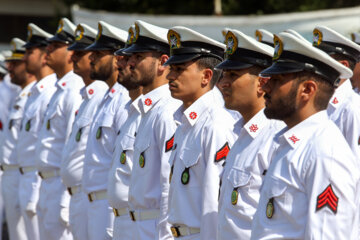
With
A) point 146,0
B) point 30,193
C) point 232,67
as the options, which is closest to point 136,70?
point 232,67

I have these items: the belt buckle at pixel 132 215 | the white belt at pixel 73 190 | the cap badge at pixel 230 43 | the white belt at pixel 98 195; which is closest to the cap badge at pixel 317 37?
the cap badge at pixel 230 43

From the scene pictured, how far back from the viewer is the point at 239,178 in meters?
5.05

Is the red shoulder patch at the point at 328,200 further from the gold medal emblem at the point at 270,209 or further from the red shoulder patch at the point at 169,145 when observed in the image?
the red shoulder patch at the point at 169,145

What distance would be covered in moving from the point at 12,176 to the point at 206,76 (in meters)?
5.32

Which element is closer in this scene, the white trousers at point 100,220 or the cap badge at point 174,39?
the cap badge at point 174,39

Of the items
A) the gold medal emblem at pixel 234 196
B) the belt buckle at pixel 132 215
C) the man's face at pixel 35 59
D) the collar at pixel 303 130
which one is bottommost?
the belt buckle at pixel 132 215

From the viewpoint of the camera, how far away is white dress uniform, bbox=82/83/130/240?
739 cm

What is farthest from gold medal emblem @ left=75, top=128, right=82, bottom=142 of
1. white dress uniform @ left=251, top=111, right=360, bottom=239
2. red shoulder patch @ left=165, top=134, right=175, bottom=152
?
white dress uniform @ left=251, top=111, right=360, bottom=239

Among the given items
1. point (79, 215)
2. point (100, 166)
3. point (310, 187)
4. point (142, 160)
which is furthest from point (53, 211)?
point (310, 187)

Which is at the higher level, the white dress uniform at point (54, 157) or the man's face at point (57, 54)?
the man's face at point (57, 54)

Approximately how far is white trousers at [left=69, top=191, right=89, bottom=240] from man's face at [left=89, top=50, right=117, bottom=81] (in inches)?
42.8

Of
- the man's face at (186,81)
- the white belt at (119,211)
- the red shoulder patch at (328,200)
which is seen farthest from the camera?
the white belt at (119,211)

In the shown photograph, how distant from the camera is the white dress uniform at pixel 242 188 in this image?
5.04 meters

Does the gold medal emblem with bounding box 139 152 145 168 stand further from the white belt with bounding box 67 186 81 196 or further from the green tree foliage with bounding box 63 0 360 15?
the green tree foliage with bounding box 63 0 360 15
